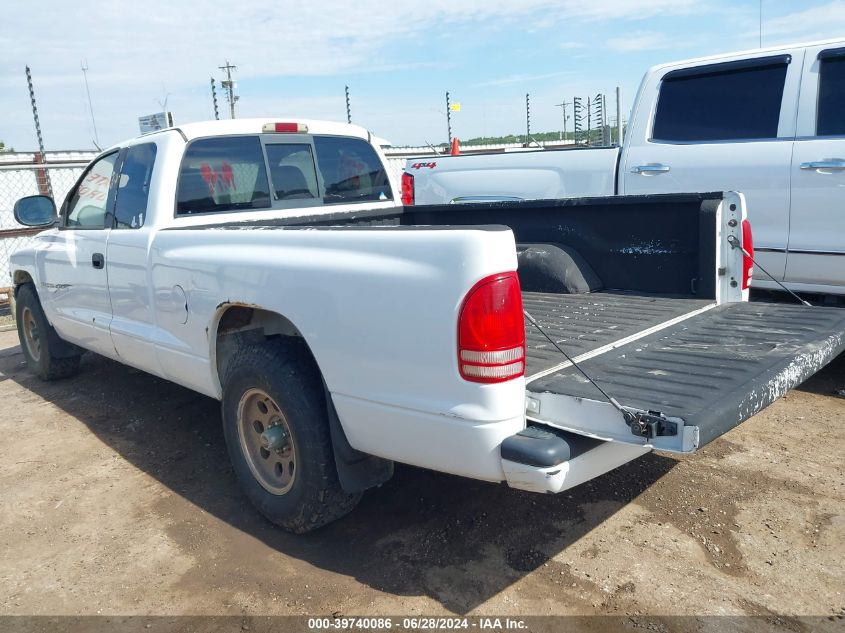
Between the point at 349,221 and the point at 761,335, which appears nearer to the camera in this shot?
the point at 761,335

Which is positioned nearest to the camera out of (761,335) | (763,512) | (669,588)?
(669,588)

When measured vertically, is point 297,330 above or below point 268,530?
above

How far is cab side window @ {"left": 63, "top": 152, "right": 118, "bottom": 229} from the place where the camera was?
469cm

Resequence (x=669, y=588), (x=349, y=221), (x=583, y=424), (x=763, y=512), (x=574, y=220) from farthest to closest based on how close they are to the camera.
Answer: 1. (x=349, y=221)
2. (x=574, y=220)
3. (x=763, y=512)
4. (x=669, y=588)
5. (x=583, y=424)

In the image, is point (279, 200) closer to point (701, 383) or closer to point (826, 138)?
point (701, 383)

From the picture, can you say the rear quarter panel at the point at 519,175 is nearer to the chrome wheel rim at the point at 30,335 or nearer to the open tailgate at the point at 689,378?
the open tailgate at the point at 689,378

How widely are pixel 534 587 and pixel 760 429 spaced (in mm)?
2201

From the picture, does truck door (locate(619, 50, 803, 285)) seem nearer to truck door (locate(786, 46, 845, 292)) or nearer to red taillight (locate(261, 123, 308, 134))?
truck door (locate(786, 46, 845, 292))

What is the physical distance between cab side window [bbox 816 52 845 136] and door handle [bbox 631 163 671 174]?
108 cm

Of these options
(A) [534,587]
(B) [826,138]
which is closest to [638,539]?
(A) [534,587]

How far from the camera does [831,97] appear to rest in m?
4.94

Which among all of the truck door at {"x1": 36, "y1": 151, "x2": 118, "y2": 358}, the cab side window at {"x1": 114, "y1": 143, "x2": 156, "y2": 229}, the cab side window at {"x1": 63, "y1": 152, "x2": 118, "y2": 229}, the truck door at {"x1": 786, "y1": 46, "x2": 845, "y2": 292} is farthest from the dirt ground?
the cab side window at {"x1": 63, "y1": 152, "x2": 118, "y2": 229}

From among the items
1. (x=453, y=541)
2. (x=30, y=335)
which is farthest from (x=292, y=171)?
(x=30, y=335)

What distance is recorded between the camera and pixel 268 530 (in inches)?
133
